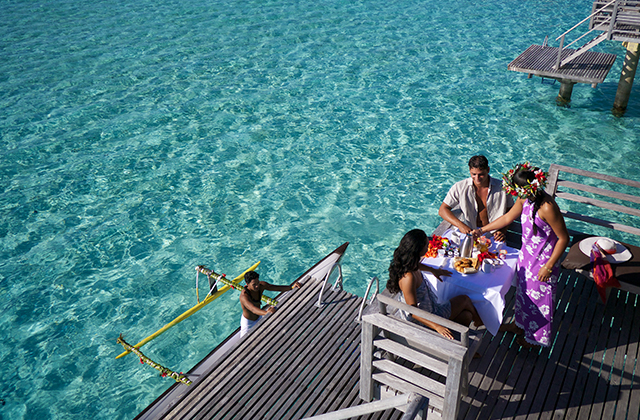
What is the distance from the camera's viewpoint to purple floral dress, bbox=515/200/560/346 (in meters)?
Result: 5.35

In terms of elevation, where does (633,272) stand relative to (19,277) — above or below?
above

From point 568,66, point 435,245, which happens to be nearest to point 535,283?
point 435,245

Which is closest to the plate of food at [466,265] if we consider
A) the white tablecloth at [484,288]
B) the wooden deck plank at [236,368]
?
the white tablecloth at [484,288]

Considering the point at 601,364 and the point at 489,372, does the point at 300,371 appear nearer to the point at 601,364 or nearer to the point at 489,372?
the point at 489,372

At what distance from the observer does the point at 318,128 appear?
52.5 feet

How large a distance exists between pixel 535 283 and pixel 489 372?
3.71 ft

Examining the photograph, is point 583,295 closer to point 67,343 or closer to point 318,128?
point 67,343

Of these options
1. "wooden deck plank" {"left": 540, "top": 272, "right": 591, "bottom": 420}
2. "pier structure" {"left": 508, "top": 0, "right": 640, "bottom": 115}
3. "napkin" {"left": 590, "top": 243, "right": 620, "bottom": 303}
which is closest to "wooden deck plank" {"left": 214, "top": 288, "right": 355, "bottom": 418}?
"wooden deck plank" {"left": 540, "top": 272, "right": 591, "bottom": 420}

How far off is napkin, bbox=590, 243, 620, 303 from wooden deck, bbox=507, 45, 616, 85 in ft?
34.5

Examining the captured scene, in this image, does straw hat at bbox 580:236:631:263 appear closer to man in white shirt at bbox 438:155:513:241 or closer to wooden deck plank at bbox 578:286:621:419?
wooden deck plank at bbox 578:286:621:419

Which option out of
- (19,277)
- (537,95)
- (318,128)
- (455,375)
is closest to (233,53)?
(318,128)

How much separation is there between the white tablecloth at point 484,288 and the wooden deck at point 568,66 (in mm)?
11656

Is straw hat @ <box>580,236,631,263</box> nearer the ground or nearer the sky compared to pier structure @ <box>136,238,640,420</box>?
nearer the sky

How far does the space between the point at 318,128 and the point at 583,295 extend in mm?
10825
